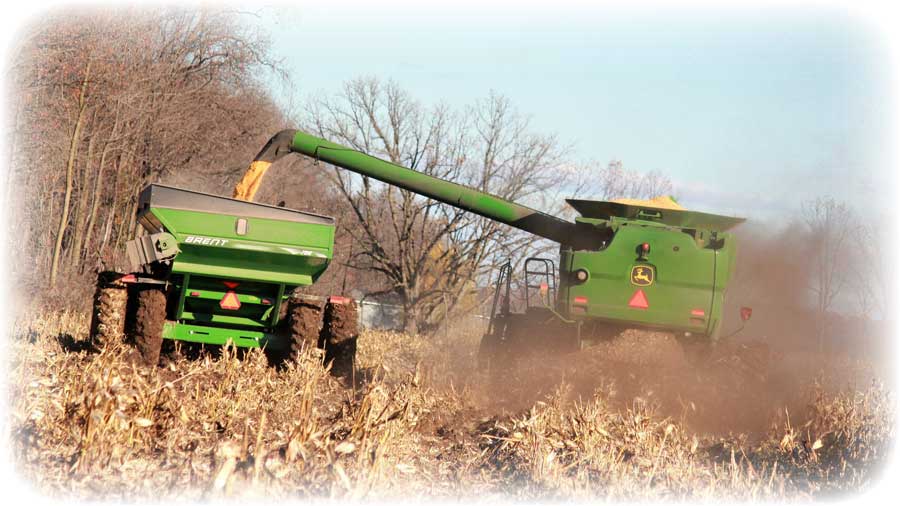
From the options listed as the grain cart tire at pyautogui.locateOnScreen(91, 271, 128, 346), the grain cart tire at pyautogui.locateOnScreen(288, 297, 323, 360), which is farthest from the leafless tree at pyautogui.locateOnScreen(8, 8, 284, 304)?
the grain cart tire at pyautogui.locateOnScreen(288, 297, 323, 360)

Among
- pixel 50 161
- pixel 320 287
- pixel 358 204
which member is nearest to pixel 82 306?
pixel 50 161

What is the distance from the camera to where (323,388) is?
10.3 meters

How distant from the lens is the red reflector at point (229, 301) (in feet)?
35.4

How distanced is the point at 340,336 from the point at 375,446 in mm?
5024

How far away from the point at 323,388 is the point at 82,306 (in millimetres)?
9040

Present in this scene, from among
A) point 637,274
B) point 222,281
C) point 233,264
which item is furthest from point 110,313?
point 637,274

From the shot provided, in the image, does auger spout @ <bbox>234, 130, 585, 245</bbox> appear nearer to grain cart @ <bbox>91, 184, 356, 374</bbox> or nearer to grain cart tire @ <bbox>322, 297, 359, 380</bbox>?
grain cart @ <bbox>91, 184, 356, 374</bbox>

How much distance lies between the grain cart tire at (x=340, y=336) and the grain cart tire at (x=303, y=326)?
228 millimetres

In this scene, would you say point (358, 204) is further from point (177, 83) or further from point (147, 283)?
point (147, 283)

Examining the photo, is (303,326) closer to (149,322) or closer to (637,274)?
(149,322)

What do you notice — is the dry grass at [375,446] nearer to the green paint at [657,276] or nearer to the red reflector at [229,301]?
the green paint at [657,276]

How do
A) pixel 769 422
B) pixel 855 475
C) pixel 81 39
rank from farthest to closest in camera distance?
1. pixel 81 39
2. pixel 769 422
3. pixel 855 475

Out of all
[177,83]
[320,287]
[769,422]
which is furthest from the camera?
[320,287]

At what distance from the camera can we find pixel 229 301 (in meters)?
10.8
